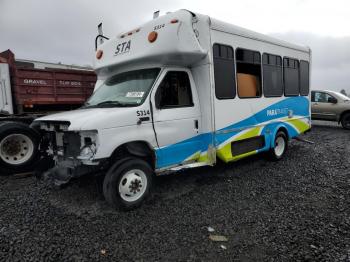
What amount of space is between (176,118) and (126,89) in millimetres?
1043

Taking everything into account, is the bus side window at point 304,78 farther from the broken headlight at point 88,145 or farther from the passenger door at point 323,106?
the broken headlight at point 88,145

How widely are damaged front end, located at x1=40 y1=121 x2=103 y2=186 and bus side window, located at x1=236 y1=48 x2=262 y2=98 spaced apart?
344 centimetres

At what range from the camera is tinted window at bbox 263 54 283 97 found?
673cm

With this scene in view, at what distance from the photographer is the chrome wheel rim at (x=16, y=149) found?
5832 millimetres

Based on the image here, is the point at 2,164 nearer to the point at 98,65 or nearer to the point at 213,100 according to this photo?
the point at 98,65

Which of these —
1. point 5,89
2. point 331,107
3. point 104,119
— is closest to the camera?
point 104,119

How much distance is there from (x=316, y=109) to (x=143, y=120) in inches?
471

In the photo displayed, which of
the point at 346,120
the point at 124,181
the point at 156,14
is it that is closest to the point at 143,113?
the point at 124,181

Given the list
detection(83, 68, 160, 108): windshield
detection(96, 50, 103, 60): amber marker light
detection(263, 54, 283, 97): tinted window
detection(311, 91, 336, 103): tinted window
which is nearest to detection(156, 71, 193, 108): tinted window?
detection(83, 68, 160, 108): windshield

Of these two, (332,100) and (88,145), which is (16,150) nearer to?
(88,145)

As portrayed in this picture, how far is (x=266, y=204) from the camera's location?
4523 millimetres

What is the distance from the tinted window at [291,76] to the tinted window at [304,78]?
294 mm

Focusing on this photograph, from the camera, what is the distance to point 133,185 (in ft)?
14.3

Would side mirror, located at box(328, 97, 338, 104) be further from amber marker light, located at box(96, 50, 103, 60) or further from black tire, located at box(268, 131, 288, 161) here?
amber marker light, located at box(96, 50, 103, 60)
